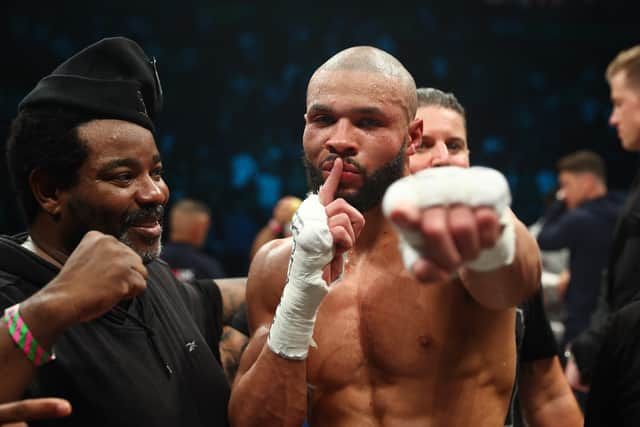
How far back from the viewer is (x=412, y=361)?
1.52 metres

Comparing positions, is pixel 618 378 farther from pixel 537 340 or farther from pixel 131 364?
pixel 131 364

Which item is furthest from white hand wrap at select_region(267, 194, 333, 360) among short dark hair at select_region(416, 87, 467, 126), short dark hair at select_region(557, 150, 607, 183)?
short dark hair at select_region(557, 150, 607, 183)

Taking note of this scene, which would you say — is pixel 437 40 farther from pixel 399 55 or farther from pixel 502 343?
pixel 502 343

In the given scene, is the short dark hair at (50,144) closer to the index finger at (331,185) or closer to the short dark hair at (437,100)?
the index finger at (331,185)

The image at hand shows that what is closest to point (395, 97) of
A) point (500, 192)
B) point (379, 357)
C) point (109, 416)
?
point (379, 357)

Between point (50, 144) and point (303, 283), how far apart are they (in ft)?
1.62

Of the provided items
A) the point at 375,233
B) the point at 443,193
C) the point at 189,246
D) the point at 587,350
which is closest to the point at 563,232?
the point at 587,350

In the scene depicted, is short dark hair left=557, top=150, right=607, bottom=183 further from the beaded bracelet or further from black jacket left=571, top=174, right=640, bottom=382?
the beaded bracelet

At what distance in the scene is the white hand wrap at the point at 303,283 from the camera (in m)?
1.32

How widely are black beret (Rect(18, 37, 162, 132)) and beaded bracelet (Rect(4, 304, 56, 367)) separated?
428 millimetres

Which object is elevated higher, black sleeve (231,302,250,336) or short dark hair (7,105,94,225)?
short dark hair (7,105,94,225)

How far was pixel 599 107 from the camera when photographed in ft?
18.0

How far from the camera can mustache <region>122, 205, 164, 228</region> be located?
1.46 m

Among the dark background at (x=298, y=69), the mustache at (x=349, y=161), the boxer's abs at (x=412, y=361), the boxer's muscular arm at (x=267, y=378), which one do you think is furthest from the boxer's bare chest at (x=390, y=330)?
the dark background at (x=298, y=69)
